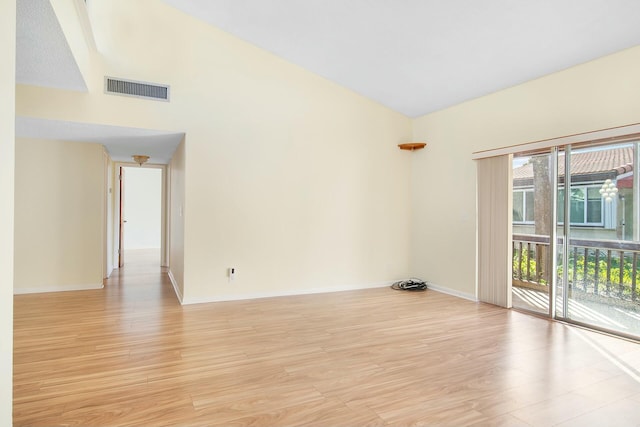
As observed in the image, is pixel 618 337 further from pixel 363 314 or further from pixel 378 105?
pixel 378 105

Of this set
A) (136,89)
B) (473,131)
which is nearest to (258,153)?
(136,89)

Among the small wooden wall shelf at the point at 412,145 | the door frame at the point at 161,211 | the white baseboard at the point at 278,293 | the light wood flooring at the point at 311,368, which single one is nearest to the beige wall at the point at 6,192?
the light wood flooring at the point at 311,368

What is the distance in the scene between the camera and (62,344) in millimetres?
3143

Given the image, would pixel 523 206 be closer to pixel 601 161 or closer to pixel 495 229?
pixel 495 229

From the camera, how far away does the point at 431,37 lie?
3875 mm

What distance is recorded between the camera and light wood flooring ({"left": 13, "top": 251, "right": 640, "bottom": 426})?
210cm

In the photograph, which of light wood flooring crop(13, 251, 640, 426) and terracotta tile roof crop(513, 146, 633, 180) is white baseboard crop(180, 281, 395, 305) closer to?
light wood flooring crop(13, 251, 640, 426)

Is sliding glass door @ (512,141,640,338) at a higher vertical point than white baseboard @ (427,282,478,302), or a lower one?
higher

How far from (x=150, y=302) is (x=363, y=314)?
275cm

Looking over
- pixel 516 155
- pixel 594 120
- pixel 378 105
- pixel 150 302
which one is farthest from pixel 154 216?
pixel 594 120

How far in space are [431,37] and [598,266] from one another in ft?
Answer: 9.86

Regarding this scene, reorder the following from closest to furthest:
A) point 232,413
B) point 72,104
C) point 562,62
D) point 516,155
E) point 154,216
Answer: point 232,413 < point 562,62 < point 72,104 < point 516,155 < point 154,216

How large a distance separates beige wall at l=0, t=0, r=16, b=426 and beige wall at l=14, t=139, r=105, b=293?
436 centimetres

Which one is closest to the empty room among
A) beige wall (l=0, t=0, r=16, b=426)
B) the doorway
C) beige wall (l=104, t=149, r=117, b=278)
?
beige wall (l=0, t=0, r=16, b=426)
